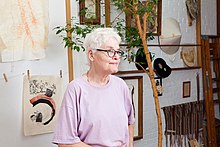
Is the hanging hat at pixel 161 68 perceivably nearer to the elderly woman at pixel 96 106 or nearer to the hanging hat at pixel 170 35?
the hanging hat at pixel 170 35

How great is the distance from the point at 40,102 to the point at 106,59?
82 centimetres

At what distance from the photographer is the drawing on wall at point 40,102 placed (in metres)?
2.45

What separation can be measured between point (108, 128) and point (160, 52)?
5.54 ft

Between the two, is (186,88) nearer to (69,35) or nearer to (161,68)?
(161,68)

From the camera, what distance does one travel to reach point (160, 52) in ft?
11.3

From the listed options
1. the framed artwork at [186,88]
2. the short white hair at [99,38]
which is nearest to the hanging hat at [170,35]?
the framed artwork at [186,88]

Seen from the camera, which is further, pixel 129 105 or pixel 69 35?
pixel 69 35

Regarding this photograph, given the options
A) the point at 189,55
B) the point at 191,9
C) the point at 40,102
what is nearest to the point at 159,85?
the point at 189,55

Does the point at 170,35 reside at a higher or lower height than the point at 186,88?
higher

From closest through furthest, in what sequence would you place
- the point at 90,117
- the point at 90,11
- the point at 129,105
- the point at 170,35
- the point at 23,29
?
the point at 90,117, the point at 129,105, the point at 23,29, the point at 90,11, the point at 170,35

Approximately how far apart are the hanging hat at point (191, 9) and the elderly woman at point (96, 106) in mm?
1966

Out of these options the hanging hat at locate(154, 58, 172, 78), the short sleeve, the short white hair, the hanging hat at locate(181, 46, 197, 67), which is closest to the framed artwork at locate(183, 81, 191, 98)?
the hanging hat at locate(181, 46, 197, 67)

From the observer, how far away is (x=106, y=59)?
1929 millimetres

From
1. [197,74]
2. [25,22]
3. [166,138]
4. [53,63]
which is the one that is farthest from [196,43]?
[25,22]
